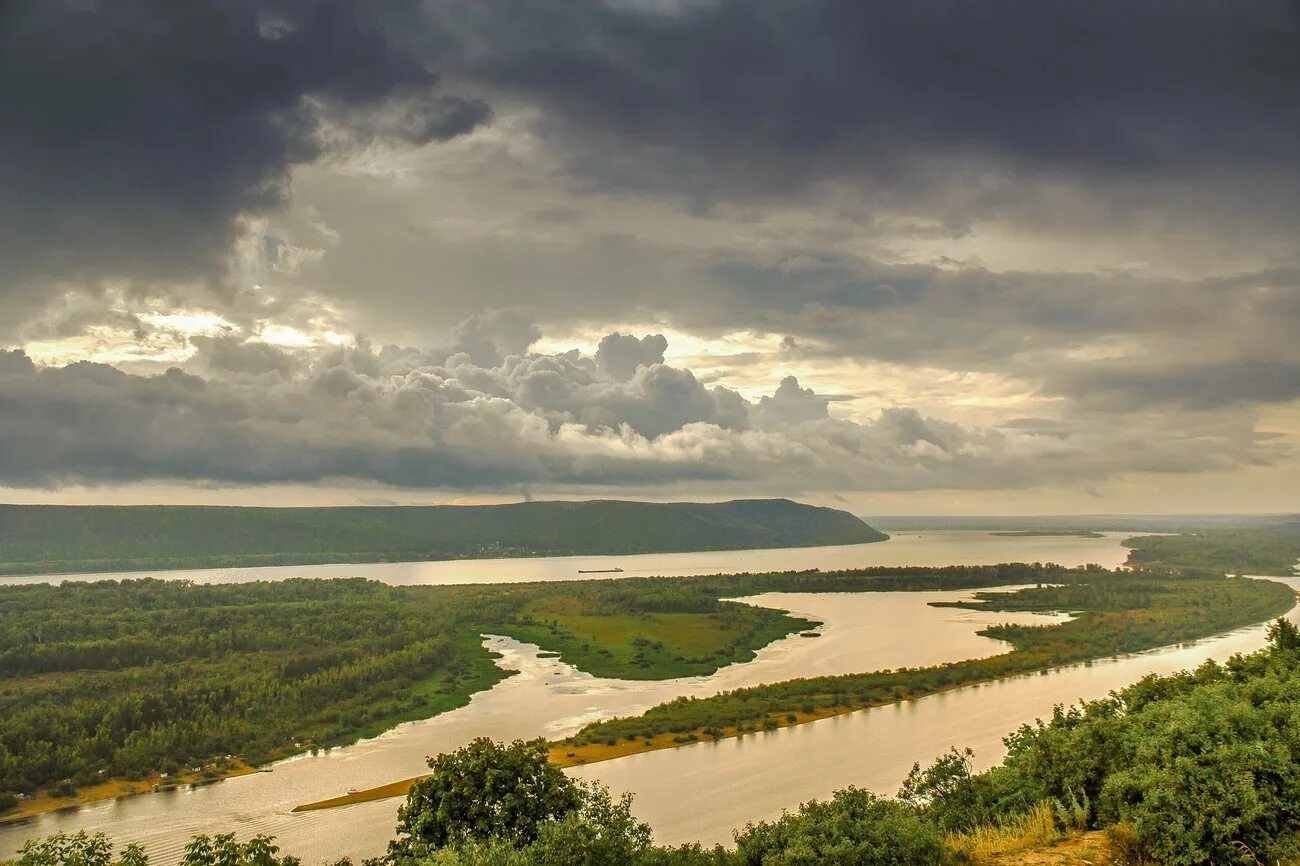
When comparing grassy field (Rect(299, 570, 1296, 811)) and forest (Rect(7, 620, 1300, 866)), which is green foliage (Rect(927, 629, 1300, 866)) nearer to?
forest (Rect(7, 620, 1300, 866))

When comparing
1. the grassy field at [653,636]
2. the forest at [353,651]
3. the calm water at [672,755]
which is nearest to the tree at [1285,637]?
the calm water at [672,755]

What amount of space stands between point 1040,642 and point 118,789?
83219mm

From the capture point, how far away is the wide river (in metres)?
42.1

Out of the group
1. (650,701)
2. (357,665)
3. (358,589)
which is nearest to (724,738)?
(650,701)

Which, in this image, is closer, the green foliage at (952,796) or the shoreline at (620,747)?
the green foliage at (952,796)

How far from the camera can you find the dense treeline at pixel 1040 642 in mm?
59844

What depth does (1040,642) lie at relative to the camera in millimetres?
90688

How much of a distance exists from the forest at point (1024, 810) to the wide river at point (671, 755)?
1514 centimetres

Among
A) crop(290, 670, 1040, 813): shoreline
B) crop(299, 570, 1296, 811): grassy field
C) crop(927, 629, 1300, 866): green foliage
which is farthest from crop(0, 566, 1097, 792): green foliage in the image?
crop(927, 629, 1300, 866): green foliage

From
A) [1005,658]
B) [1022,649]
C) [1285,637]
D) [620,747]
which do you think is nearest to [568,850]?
[1285,637]

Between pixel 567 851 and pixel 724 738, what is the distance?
3928 cm

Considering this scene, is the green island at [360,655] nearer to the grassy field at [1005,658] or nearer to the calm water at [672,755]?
the grassy field at [1005,658]

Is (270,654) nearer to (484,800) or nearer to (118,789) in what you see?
(118,789)

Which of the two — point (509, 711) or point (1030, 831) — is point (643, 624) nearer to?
point (509, 711)
